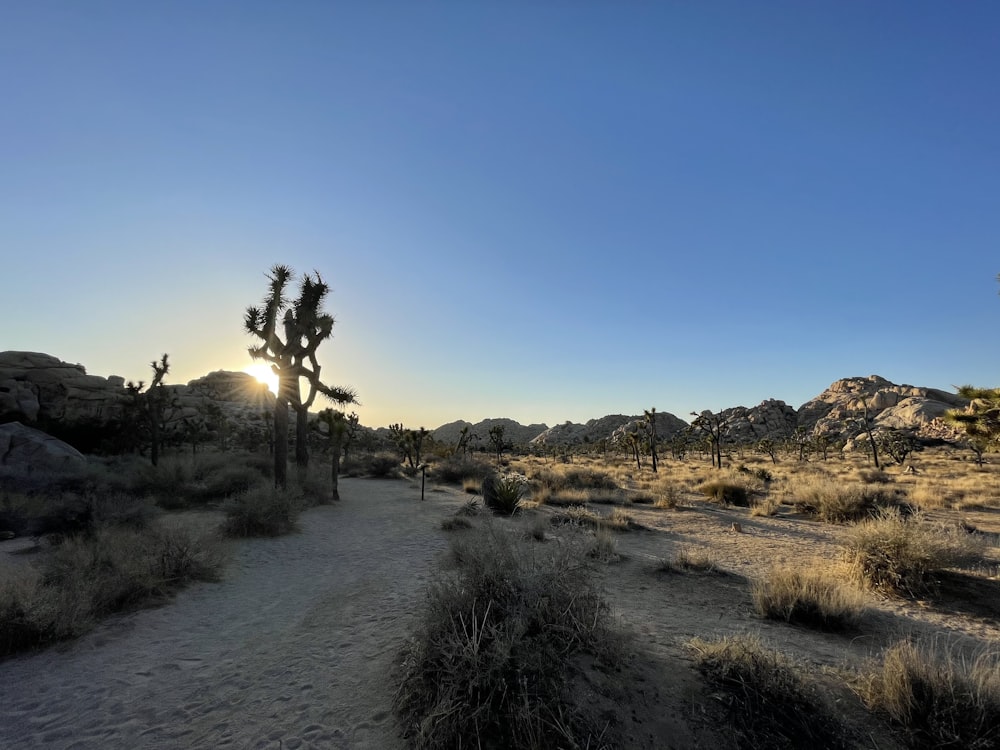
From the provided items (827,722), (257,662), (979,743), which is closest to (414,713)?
(257,662)

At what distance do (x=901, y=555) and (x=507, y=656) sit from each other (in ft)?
25.0

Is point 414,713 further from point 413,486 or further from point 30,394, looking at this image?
point 30,394

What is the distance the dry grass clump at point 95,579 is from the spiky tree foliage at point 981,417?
21.5 meters

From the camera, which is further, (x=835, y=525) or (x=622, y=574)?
(x=835, y=525)

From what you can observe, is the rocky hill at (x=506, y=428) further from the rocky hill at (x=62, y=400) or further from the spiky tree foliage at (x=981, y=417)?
the spiky tree foliage at (x=981, y=417)

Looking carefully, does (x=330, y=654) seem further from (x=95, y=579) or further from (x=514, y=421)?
(x=514, y=421)

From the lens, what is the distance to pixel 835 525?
1349 cm

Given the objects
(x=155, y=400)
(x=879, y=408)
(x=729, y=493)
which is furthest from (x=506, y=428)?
(x=729, y=493)

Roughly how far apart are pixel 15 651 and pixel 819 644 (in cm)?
988

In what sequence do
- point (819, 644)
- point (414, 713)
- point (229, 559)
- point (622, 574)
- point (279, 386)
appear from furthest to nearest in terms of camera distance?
point (279, 386), point (229, 559), point (622, 574), point (819, 644), point (414, 713)

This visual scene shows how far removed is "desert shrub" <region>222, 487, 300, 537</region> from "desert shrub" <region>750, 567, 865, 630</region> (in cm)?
1178

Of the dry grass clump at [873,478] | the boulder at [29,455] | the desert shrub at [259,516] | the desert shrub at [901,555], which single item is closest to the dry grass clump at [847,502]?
the desert shrub at [901,555]

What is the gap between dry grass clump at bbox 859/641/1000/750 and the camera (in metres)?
3.41

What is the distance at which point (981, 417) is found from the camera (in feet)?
47.7
